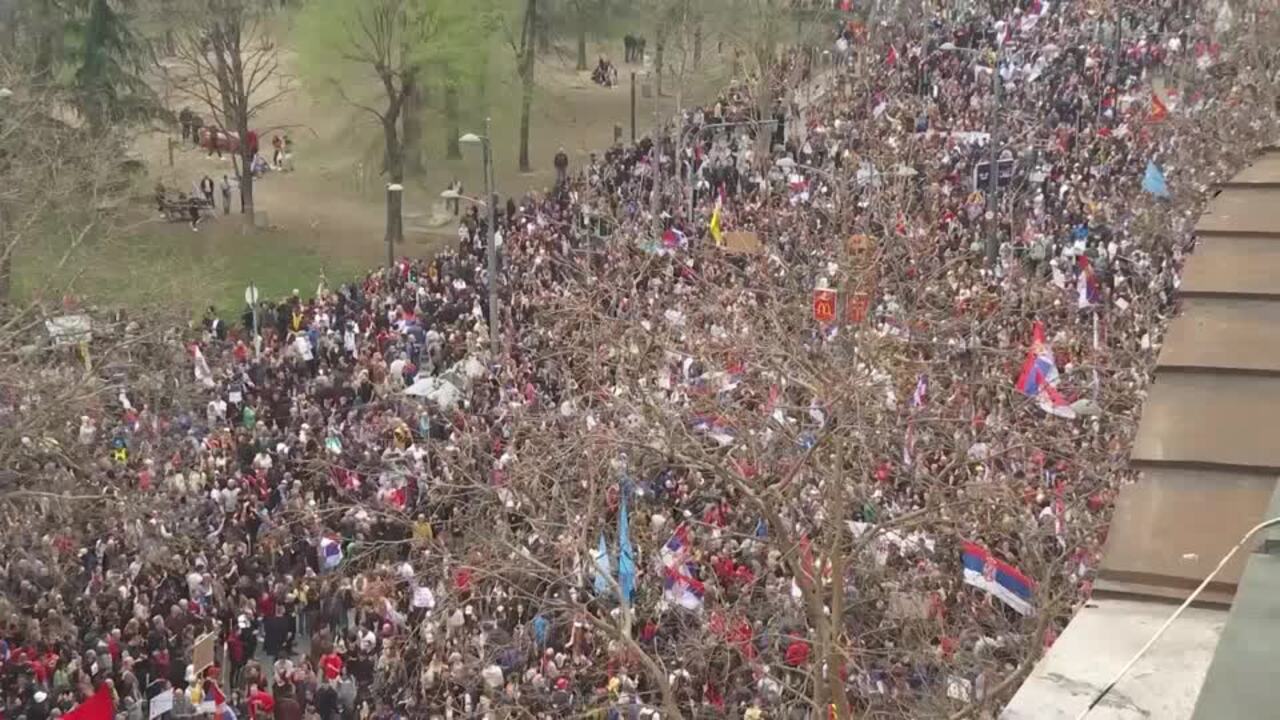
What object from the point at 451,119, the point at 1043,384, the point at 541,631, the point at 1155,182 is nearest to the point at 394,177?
the point at 451,119

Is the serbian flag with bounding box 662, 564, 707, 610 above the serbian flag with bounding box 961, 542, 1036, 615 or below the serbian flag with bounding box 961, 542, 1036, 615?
below

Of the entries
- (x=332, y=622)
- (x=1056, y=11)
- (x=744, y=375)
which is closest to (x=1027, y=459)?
(x=744, y=375)

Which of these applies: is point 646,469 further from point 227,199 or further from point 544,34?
point 544,34

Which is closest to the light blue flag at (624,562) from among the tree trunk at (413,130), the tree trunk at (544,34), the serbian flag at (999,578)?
the serbian flag at (999,578)

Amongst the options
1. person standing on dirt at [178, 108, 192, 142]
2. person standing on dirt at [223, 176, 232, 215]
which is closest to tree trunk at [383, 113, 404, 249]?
person standing on dirt at [223, 176, 232, 215]

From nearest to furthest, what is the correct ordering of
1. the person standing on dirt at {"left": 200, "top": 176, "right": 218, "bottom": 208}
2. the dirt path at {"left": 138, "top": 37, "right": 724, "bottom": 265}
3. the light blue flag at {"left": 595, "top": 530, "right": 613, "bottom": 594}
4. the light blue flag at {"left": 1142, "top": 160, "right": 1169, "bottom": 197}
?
the light blue flag at {"left": 595, "top": 530, "right": 613, "bottom": 594} → the light blue flag at {"left": 1142, "top": 160, "right": 1169, "bottom": 197} → the dirt path at {"left": 138, "top": 37, "right": 724, "bottom": 265} → the person standing on dirt at {"left": 200, "top": 176, "right": 218, "bottom": 208}

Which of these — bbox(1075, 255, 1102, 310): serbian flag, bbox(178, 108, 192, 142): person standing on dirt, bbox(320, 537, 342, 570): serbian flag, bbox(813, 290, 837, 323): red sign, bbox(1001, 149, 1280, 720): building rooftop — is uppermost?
bbox(1001, 149, 1280, 720): building rooftop

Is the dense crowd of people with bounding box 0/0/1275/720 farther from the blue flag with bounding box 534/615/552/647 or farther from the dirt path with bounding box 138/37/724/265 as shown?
the dirt path with bounding box 138/37/724/265
